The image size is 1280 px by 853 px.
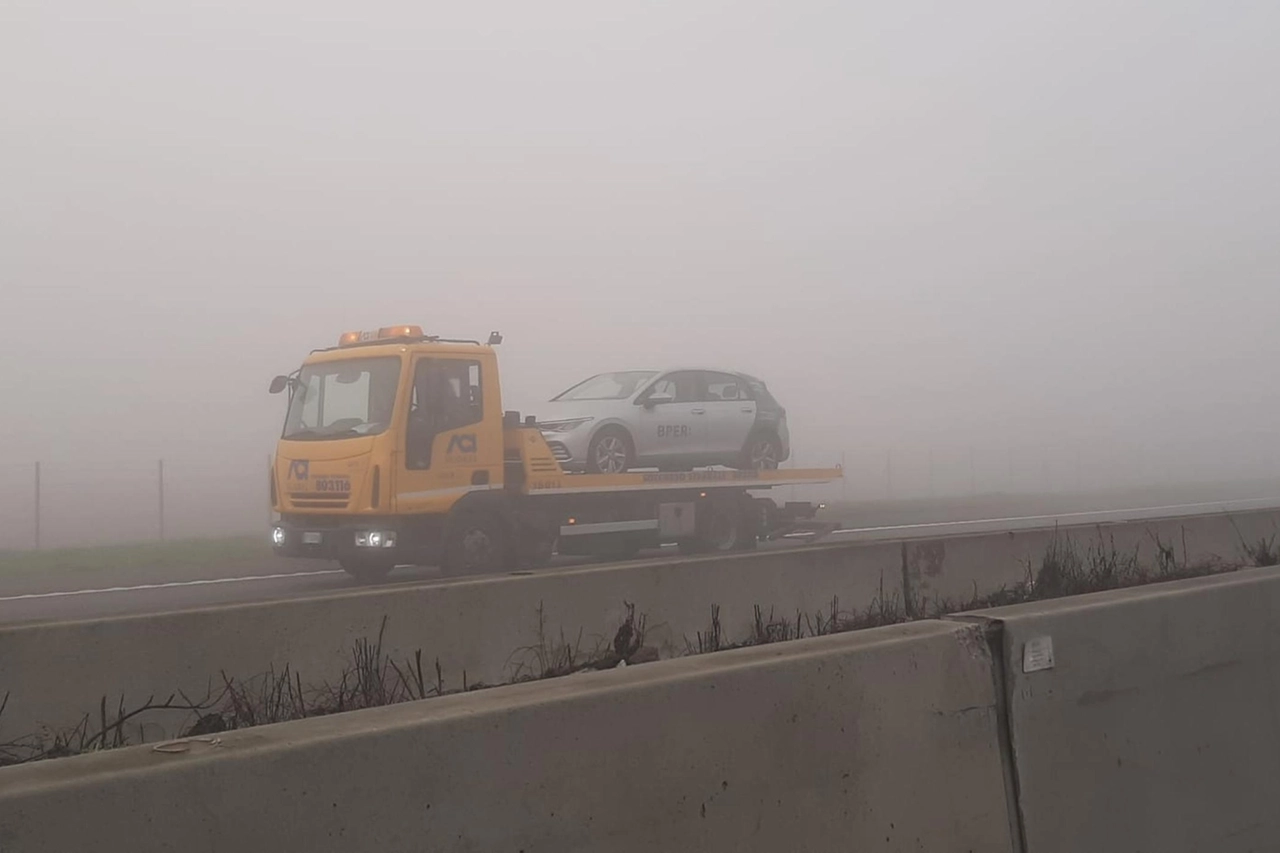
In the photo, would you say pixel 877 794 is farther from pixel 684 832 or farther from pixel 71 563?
pixel 71 563

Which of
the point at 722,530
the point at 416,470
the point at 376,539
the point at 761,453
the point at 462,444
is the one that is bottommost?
the point at 722,530

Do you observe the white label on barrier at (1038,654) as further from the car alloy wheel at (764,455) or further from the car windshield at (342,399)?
the car alloy wheel at (764,455)

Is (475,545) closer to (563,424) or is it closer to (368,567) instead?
(368,567)

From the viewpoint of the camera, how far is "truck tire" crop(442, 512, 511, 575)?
14820 mm

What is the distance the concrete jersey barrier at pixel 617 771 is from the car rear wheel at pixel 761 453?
1466 centimetres

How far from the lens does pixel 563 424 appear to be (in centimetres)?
1636

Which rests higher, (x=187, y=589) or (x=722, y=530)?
(x=722, y=530)

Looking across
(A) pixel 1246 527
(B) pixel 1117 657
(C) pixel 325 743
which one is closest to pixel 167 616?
(C) pixel 325 743

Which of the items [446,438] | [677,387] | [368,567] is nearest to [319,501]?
[368,567]

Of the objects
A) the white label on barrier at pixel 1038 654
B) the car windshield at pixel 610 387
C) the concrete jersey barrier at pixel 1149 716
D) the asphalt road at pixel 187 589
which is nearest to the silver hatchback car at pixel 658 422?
the car windshield at pixel 610 387

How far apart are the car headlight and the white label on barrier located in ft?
40.7

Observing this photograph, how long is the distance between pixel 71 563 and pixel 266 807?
19.9 meters

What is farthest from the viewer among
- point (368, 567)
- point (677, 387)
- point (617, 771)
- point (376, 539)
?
point (677, 387)

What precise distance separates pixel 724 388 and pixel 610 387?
2.07m
